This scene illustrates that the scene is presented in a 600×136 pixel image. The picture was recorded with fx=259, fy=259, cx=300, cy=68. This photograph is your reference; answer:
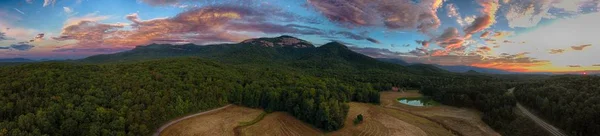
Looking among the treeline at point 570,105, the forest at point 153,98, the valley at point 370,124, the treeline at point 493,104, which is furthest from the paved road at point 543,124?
the valley at point 370,124

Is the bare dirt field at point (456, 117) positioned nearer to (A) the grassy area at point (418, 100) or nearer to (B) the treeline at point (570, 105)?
(A) the grassy area at point (418, 100)

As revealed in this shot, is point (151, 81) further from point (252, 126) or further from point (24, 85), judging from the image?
point (252, 126)

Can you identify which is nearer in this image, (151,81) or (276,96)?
(151,81)

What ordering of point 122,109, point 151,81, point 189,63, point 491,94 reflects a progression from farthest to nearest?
point 189,63 < point 491,94 < point 151,81 < point 122,109

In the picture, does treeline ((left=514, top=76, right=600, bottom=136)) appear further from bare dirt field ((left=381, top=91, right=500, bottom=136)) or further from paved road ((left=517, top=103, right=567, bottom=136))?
bare dirt field ((left=381, top=91, right=500, bottom=136))

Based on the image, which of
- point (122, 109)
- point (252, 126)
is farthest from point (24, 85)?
point (252, 126)

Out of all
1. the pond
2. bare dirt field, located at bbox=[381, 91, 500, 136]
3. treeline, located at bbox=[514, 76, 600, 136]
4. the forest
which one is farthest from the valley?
the pond

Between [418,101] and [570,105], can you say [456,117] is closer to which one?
[570,105]
